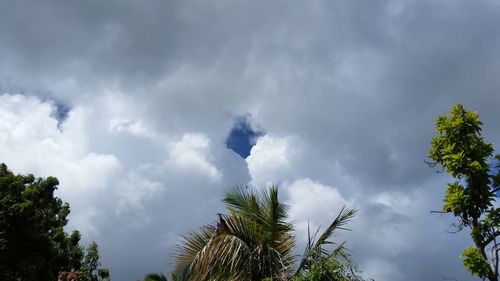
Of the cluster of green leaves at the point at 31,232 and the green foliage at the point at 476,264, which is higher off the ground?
the cluster of green leaves at the point at 31,232

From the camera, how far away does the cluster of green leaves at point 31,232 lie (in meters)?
20.3

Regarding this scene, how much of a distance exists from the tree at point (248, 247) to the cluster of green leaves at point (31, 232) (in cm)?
1155

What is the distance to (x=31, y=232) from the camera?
830 inches

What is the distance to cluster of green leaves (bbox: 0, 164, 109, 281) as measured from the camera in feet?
66.6

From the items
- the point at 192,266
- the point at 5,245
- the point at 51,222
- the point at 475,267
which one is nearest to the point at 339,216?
the point at 192,266

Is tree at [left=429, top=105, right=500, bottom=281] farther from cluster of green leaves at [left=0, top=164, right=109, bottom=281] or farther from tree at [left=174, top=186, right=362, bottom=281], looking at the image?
A: cluster of green leaves at [left=0, top=164, right=109, bottom=281]

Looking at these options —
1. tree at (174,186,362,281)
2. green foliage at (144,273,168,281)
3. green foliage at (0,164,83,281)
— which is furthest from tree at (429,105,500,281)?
green foliage at (0,164,83,281)

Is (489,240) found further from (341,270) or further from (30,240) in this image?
(30,240)

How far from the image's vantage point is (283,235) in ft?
33.1

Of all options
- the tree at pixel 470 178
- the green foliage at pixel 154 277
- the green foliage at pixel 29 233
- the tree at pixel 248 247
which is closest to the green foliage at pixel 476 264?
the tree at pixel 470 178

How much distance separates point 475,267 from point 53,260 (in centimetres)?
2210

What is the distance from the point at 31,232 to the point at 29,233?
10 centimetres

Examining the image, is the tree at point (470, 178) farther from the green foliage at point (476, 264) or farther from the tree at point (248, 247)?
the tree at point (248, 247)

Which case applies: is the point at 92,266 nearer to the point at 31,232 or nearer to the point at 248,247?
the point at 31,232
